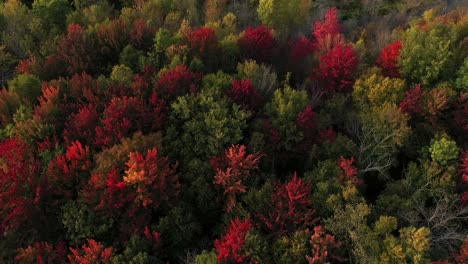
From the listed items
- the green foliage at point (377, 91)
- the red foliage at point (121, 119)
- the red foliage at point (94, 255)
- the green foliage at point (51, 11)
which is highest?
the green foliage at point (51, 11)

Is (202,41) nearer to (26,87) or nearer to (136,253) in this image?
(26,87)

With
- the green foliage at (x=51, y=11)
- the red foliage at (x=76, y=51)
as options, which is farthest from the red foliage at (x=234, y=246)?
the green foliage at (x=51, y=11)

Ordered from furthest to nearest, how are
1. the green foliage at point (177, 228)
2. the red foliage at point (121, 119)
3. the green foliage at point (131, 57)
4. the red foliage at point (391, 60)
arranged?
the red foliage at point (391, 60), the green foliage at point (131, 57), the red foliage at point (121, 119), the green foliage at point (177, 228)

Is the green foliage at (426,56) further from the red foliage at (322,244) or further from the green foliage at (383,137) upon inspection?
the red foliage at (322,244)

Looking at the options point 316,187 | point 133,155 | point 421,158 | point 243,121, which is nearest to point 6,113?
point 133,155

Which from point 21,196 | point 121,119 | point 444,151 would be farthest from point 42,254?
point 444,151

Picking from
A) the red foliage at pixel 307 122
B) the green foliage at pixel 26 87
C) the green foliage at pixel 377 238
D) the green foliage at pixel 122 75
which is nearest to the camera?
the green foliage at pixel 377 238
